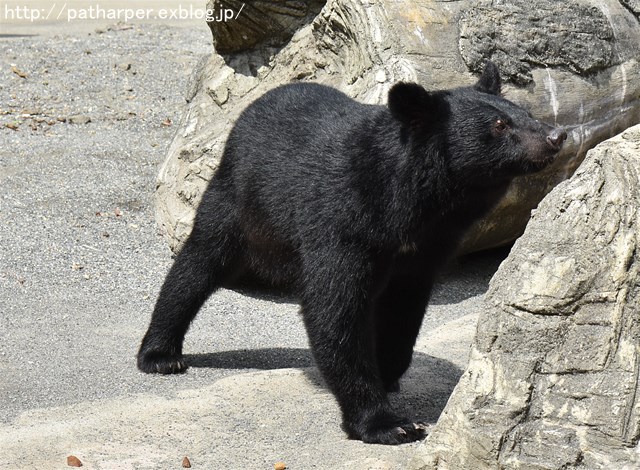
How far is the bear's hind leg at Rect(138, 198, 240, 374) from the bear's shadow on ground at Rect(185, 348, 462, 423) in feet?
0.82

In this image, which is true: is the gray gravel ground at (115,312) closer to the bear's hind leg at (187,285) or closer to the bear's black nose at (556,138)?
the bear's hind leg at (187,285)

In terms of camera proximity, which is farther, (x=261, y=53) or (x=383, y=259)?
(x=261, y=53)

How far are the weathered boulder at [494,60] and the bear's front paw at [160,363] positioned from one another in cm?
209

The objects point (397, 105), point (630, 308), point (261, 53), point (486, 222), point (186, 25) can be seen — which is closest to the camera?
point (630, 308)

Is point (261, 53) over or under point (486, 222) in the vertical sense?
over

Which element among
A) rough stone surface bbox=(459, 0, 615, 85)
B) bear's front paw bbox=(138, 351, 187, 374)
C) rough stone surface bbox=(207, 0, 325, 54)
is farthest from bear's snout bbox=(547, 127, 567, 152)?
rough stone surface bbox=(207, 0, 325, 54)

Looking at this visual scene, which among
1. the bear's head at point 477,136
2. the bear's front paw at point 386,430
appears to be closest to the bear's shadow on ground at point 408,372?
the bear's front paw at point 386,430

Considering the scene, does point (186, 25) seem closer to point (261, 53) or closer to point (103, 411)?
point (261, 53)

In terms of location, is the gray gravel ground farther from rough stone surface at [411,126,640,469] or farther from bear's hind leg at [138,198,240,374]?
rough stone surface at [411,126,640,469]

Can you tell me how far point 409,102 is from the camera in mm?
5250

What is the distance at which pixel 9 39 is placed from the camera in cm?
1488

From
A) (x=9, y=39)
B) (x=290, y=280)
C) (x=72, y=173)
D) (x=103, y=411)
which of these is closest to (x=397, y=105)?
(x=290, y=280)

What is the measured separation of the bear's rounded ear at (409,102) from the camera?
5207 mm

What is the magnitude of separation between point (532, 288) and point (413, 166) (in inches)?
59.4
